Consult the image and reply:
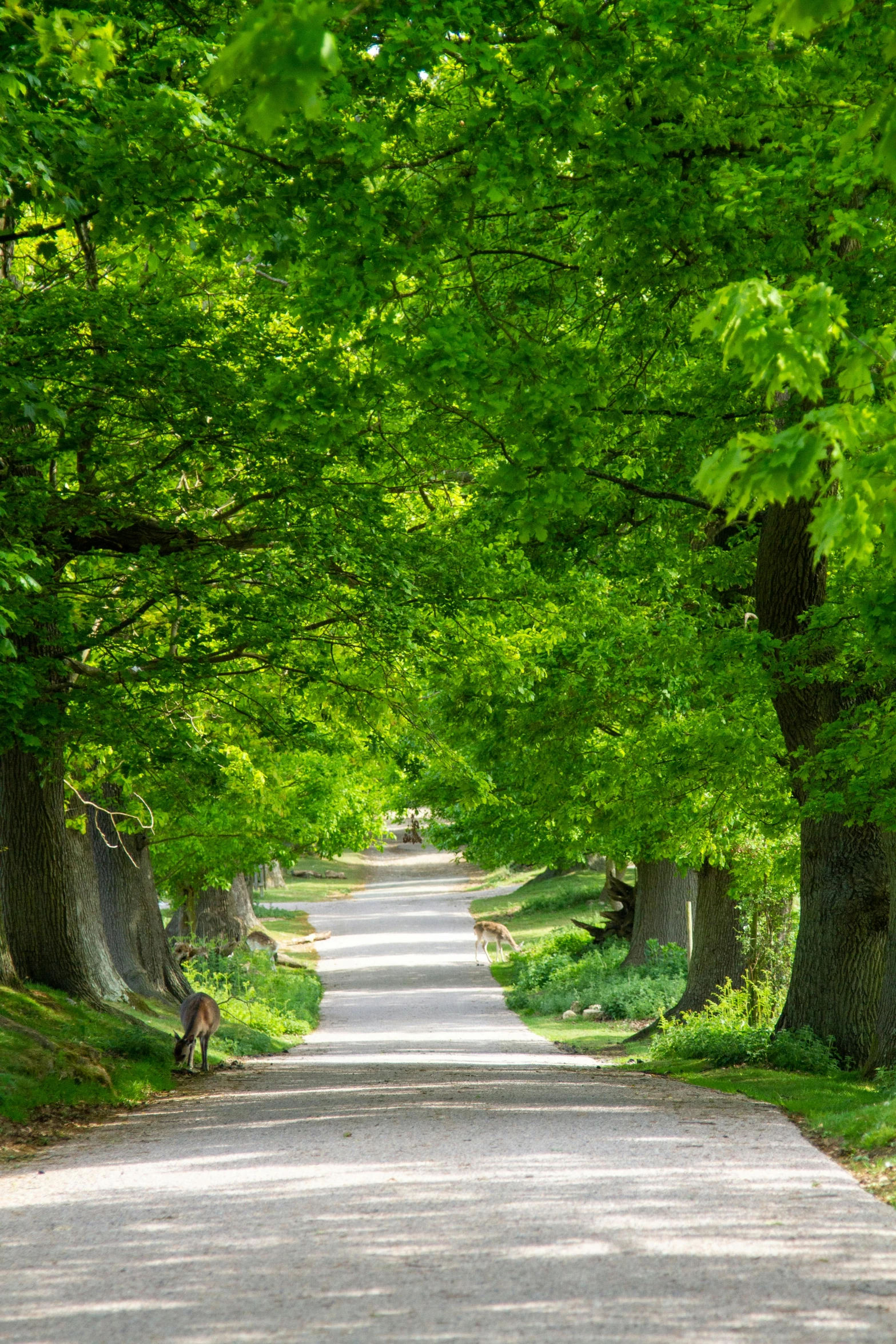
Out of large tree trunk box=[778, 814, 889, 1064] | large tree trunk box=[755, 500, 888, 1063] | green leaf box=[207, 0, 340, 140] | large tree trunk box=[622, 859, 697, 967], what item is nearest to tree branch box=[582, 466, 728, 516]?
large tree trunk box=[755, 500, 888, 1063]

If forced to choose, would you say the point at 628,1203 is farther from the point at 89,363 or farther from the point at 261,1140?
the point at 89,363

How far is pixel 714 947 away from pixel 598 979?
7.89 m

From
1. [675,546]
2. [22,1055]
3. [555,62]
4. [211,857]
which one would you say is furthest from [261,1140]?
[211,857]

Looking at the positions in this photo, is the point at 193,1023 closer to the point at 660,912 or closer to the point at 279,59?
the point at 279,59

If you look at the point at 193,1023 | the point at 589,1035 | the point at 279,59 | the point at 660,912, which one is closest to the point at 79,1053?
the point at 193,1023

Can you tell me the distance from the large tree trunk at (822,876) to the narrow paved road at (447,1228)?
91.8 inches

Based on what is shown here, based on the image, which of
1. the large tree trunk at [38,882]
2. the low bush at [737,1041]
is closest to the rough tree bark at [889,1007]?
the low bush at [737,1041]

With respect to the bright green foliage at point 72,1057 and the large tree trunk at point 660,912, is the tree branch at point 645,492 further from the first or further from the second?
the large tree trunk at point 660,912

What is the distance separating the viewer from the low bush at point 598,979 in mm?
23781

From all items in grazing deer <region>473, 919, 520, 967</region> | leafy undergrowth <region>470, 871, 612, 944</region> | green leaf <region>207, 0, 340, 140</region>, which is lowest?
leafy undergrowth <region>470, 871, 612, 944</region>

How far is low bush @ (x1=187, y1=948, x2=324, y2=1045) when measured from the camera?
70.1 ft

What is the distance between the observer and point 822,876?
13.4 meters

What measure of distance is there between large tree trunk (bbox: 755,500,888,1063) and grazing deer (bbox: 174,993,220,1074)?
6024mm

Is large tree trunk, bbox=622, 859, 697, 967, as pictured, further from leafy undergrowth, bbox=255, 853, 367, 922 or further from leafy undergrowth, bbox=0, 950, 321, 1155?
leafy undergrowth, bbox=255, 853, 367, 922
